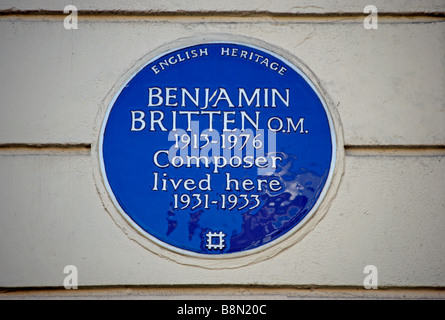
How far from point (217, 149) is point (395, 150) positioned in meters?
0.92

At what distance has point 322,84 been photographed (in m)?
2.42

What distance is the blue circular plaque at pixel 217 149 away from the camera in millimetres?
2287

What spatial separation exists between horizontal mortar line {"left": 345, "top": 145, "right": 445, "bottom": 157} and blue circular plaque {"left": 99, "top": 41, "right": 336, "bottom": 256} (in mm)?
122

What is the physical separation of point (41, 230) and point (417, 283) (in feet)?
6.20

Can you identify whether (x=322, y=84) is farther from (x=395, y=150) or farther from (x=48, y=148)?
(x=48, y=148)

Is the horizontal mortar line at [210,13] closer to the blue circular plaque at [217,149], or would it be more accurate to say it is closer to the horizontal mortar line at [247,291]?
the blue circular plaque at [217,149]

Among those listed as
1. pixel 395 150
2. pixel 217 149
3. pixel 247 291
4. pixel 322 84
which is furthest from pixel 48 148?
pixel 395 150

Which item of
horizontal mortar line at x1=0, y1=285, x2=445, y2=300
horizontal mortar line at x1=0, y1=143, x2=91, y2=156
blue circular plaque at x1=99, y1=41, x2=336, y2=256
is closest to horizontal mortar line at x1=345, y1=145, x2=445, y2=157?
blue circular plaque at x1=99, y1=41, x2=336, y2=256

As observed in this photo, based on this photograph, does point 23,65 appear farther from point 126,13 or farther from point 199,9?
point 199,9

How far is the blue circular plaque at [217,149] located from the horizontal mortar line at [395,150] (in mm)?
122

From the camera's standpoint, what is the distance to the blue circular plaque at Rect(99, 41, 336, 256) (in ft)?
7.50

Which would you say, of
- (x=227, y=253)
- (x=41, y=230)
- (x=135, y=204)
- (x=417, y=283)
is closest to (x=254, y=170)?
(x=227, y=253)
